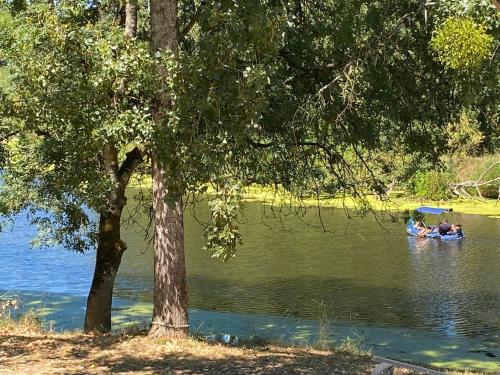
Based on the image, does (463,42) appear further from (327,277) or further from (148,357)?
(327,277)

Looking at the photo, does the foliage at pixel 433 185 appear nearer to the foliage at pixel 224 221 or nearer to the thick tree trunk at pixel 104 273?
the thick tree trunk at pixel 104 273

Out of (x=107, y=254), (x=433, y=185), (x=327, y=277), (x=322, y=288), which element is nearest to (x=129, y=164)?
(x=107, y=254)

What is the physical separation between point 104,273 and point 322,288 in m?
8.88

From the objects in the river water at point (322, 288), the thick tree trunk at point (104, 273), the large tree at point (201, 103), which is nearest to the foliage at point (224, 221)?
the large tree at point (201, 103)

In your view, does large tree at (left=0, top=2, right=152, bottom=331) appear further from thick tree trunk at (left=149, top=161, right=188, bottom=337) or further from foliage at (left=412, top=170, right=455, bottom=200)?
foliage at (left=412, top=170, right=455, bottom=200)

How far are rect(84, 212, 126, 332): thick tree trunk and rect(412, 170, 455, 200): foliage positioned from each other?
2269cm

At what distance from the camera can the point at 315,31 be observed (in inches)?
341

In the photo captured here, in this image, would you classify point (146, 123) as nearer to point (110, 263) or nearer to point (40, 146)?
point (40, 146)

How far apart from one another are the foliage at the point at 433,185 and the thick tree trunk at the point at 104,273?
22687 mm

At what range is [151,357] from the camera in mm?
6961

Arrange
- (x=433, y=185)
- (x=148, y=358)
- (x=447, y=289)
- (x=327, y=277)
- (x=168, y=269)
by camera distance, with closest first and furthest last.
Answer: (x=148, y=358)
(x=168, y=269)
(x=447, y=289)
(x=327, y=277)
(x=433, y=185)

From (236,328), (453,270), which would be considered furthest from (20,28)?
(453,270)

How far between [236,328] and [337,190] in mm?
3368

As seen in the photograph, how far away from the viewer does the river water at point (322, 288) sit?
12.7 metres
